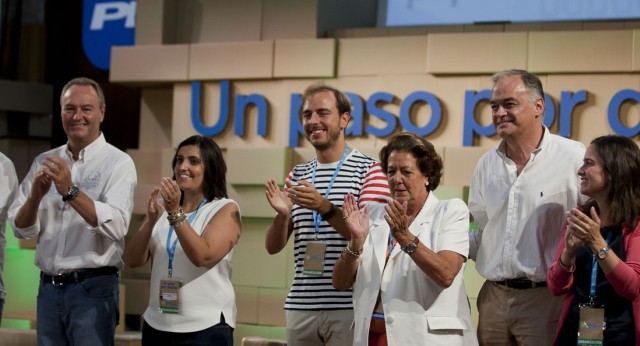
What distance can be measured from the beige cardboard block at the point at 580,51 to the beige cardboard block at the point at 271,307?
87.5 inches

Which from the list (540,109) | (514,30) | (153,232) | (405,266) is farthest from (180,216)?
(514,30)

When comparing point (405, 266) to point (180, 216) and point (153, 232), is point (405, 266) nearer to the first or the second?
point (180, 216)

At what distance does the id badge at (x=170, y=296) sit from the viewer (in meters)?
3.45

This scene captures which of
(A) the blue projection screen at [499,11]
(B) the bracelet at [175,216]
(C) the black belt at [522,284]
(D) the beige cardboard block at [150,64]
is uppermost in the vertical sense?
(A) the blue projection screen at [499,11]

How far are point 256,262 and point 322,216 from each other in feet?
9.61

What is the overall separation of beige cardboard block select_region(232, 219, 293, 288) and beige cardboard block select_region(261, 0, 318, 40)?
4.39 feet

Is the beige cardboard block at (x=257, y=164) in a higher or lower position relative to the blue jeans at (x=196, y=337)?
higher

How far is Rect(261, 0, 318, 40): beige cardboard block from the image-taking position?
6512 mm

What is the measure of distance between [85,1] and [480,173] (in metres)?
5.85

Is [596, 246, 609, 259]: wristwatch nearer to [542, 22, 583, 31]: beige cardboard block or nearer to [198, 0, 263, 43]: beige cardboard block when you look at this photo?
[542, 22, 583, 31]: beige cardboard block

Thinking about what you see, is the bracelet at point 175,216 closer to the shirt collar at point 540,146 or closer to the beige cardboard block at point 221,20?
the shirt collar at point 540,146

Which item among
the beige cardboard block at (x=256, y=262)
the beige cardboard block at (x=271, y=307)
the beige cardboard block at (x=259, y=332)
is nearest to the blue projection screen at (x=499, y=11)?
the beige cardboard block at (x=256, y=262)

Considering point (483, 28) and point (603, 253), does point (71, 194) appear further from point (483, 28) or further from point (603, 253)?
point (483, 28)

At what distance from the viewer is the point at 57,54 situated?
878cm
